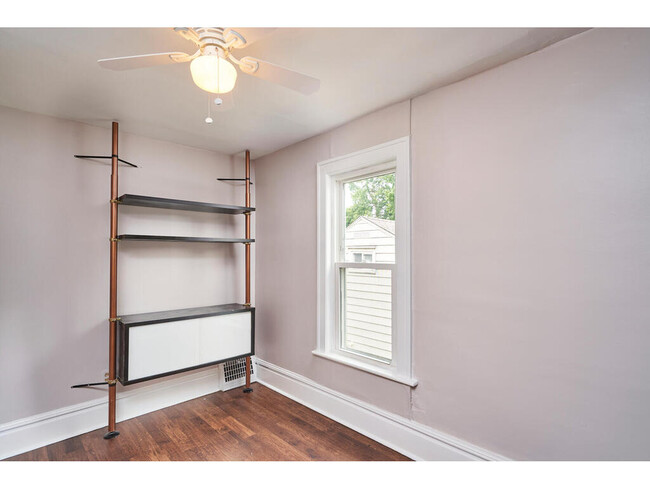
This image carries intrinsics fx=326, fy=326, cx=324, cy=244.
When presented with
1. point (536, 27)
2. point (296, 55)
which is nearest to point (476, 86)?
point (536, 27)

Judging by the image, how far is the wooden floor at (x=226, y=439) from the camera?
2.10 metres

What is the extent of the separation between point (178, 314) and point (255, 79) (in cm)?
191

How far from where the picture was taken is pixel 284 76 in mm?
1440

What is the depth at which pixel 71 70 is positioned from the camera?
183 centimetres

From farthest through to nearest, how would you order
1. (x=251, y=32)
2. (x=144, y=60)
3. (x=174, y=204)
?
(x=174, y=204), (x=144, y=60), (x=251, y=32)

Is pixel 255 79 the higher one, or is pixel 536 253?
pixel 255 79

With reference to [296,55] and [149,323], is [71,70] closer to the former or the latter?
[296,55]

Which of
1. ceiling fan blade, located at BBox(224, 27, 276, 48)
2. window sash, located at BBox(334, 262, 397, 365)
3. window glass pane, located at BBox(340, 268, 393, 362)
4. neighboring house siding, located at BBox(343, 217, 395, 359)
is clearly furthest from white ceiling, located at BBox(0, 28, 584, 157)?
window glass pane, located at BBox(340, 268, 393, 362)

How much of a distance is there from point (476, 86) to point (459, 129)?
244 mm

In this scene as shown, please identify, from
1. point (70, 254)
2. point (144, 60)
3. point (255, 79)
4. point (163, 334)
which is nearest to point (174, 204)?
point (70, 254)

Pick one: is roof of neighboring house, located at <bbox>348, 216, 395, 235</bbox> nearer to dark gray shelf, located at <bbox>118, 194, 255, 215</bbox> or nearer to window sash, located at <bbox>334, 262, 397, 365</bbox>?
window sash, located at <bbox>334, 262, 397, 365</bbox>

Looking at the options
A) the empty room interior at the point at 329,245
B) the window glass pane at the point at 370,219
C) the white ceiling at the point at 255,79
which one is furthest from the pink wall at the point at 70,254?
the window glass pane at the point at 370,219

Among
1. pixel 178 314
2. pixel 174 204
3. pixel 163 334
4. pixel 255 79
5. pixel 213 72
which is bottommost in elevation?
pixel 163 334

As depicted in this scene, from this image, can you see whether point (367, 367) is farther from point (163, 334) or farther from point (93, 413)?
point (93, 413)
